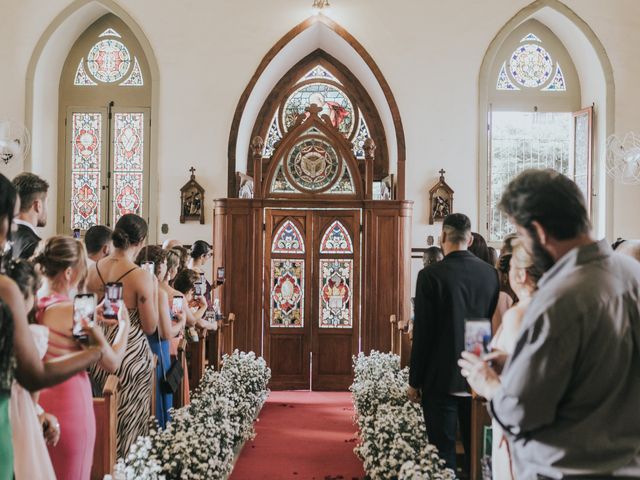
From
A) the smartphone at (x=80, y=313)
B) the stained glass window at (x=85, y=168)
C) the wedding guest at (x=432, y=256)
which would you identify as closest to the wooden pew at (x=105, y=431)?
the smartphone at (x=80, y=313)

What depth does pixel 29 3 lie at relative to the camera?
9789 mm

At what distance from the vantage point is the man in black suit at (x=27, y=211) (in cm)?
392

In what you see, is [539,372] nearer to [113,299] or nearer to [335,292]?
[113,299]

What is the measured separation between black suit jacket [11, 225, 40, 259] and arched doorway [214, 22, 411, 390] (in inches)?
183

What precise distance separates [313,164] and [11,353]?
6715 mm

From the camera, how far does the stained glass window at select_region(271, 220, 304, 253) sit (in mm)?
8664

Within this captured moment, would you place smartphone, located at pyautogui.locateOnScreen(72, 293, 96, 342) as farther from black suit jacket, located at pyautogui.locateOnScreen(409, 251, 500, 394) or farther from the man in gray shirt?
black suit jacket, located at pyautogui.locateOnScreen(409, 251, 500, 394)

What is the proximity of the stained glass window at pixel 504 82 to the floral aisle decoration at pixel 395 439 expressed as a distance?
555 cm

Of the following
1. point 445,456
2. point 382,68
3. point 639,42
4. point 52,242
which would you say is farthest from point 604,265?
point 639,42

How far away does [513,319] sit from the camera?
2844 mm

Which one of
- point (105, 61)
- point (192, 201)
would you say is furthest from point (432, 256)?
point (105, 61)

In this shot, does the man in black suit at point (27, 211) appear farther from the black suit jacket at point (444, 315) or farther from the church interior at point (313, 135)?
the church interior at point (313, 135)

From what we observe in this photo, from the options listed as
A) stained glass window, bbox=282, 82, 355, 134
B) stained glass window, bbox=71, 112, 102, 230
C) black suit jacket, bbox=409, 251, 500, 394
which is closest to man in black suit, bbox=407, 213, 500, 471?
black suit jacket, bbox=409, 251, 500, 394

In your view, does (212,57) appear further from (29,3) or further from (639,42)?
(639,42)
